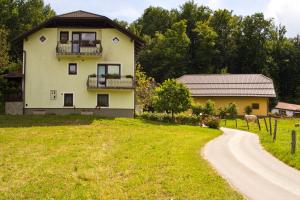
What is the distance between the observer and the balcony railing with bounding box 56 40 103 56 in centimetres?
3791

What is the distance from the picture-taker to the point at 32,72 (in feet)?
126

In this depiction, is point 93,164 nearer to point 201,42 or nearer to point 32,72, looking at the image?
point 32,72

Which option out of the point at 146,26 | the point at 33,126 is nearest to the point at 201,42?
the point at 146,26

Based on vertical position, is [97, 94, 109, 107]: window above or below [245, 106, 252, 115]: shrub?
above

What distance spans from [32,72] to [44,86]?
62.6 inches

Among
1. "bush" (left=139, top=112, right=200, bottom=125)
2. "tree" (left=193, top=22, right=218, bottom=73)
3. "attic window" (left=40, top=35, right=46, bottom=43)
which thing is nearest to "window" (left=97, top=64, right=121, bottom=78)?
"bush" (left=139, top=112, right=200, bottom=125)

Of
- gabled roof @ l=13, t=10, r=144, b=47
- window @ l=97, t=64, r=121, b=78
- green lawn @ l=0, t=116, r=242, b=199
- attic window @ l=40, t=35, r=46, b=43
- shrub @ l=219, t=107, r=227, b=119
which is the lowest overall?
green lawn @ l=0, t=116, r=242, b=199

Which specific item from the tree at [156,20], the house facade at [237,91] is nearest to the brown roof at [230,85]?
the house facade at [237,91]

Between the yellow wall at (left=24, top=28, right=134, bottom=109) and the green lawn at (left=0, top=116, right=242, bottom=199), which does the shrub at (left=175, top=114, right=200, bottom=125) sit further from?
the green lawn at (left=0, top=116, right=242, bottom=199)

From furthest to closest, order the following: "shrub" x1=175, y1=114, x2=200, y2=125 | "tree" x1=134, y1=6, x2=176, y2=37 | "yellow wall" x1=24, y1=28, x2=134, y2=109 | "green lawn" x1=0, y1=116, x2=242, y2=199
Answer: "tree" x1=134, y1=6, x2=176, y2=37, "yellow wall" x1=24, y1=28, x2=134, y2=109, "shrub" x1=175, y1=114, x2=200, y2=125, "green lawn" x1=0, y1=116, x2=242, y2=199

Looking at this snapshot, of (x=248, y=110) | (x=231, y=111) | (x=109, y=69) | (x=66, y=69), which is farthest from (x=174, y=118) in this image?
(x=248, y=110)

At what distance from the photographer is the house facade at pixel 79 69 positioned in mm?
38375

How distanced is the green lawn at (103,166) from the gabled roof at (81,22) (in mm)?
12457

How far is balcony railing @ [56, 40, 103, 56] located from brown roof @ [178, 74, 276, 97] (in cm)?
2367
